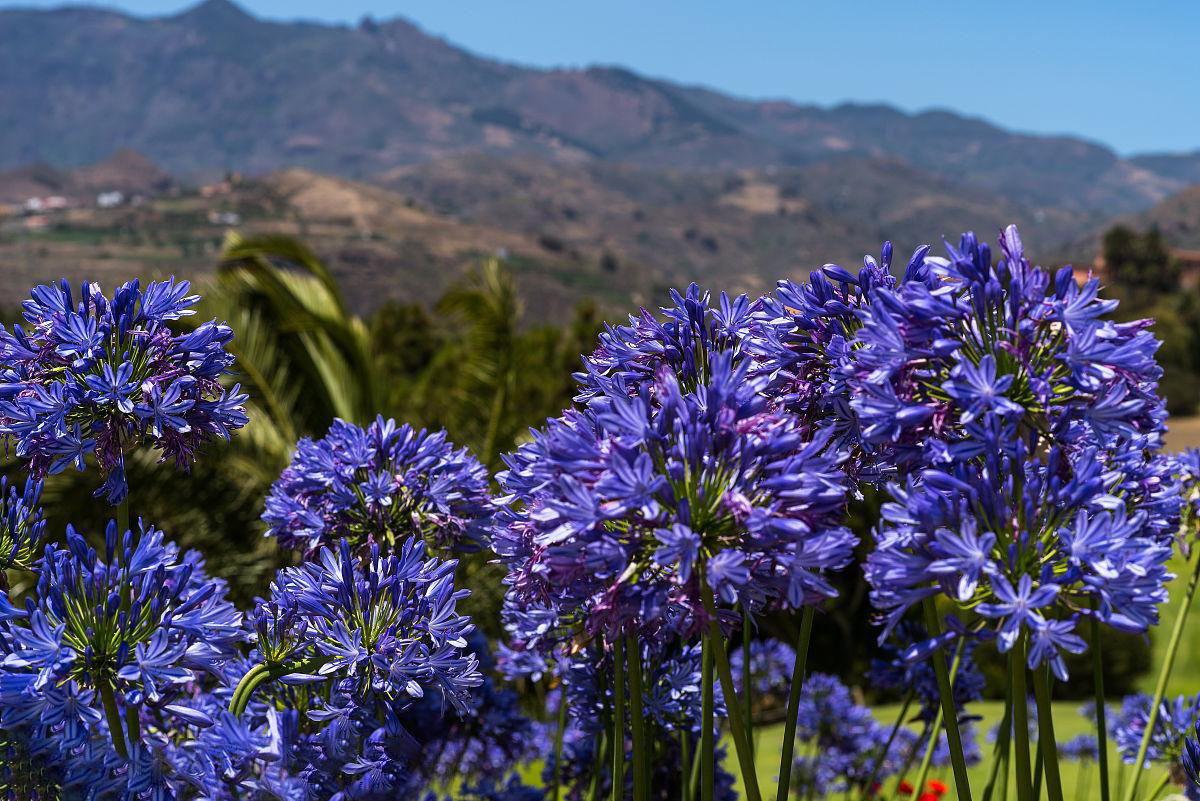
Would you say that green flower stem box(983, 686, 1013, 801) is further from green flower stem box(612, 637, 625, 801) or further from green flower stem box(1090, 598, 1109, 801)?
green flower stem box(612, 637, 625, 801)

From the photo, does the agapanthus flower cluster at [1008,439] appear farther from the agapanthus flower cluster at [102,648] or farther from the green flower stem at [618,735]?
the agapanthus flower cluster at [102,648]

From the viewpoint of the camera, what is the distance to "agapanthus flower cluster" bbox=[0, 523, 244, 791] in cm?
169

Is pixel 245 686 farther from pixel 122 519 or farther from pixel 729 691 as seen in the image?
pixel 729 691

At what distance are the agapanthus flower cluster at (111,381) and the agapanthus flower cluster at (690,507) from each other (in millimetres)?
801

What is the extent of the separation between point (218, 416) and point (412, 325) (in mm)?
54929

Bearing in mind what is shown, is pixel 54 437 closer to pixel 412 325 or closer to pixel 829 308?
pixel 829 308

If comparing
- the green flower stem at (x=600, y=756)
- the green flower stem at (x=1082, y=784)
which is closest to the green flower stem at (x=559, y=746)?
the green flower stem at (x=600, y=756)

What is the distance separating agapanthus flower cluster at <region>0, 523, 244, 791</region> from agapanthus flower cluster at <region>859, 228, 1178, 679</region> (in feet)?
3.94

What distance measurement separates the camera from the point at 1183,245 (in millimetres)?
187125

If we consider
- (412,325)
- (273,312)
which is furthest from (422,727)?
(412,325)

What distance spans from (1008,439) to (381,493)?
154 centimetres

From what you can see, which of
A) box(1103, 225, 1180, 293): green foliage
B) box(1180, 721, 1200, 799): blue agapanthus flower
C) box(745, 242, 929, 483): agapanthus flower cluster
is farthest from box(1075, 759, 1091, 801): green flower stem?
box(1103, 225, 1180, 293): green foliage

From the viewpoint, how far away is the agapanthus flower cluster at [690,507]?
1.56 metres

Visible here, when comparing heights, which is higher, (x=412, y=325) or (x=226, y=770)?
(x=412, y=325)
